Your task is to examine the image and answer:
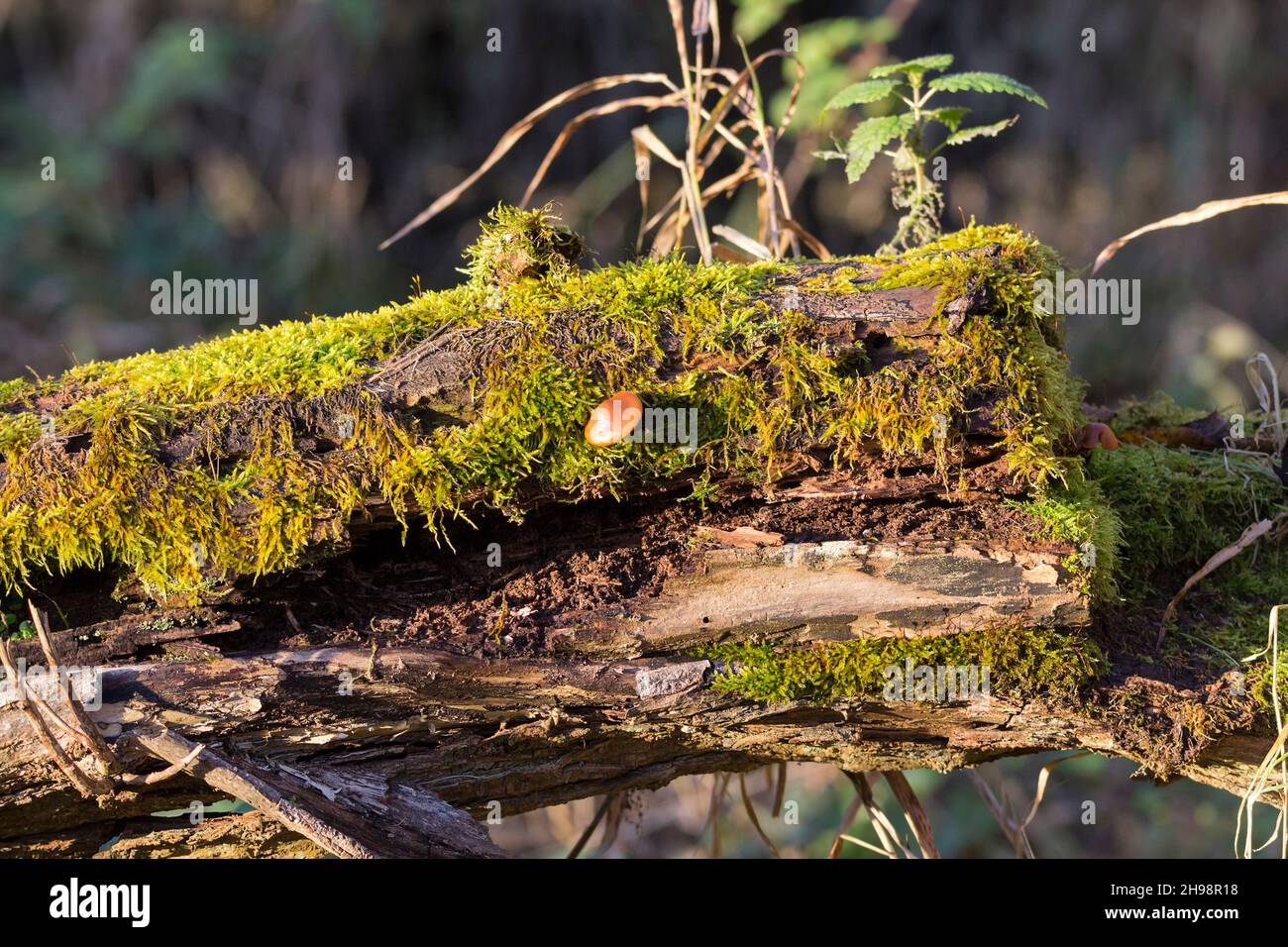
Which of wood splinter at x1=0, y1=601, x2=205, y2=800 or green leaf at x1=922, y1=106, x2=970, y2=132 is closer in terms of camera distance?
wood splinter at x1=0, y1=601, x2=205, y2=800

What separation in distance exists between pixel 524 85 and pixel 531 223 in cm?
353

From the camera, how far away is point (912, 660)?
1.83m

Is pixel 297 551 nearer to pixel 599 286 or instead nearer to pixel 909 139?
pixel 599 286

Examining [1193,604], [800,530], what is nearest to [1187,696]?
[1193,604]

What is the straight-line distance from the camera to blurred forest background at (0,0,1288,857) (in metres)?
4.86

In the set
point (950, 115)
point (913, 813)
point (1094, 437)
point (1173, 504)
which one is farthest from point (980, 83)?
point (913, 813)

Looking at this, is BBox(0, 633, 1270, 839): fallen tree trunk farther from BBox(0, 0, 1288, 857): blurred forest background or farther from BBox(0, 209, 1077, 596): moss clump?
BBox(0, 0, 1288, 857): blurred forest background

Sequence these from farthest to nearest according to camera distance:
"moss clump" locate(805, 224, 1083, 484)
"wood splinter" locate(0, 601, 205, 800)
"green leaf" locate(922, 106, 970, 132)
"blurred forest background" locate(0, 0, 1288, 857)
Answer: "blurred forest background" locate(0, 0, 1288, 857)
"green leaf" locate(922, 106, 970, 132)
"moss clump" locate(805, 224, 1083, 484)
"wood splinter" locate(0, 601, 205, 800)

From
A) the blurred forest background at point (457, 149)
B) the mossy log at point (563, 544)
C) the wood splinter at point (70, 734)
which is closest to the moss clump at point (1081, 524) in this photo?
the mossy log at point (563, 544)

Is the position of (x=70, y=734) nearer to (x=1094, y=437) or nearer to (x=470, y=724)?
(x=470, y=724)

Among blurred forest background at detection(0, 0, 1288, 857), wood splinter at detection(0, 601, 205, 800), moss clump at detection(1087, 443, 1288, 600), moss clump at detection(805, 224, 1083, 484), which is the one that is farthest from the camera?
blurred forest background at detection(0, 0, 1288, 857)

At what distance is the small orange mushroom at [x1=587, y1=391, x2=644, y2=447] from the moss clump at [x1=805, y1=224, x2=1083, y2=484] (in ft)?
1.26

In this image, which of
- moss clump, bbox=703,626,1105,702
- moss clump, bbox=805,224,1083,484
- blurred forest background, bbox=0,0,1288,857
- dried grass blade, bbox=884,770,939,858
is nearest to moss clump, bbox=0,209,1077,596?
moss clump, bbox=805,224,1083,484

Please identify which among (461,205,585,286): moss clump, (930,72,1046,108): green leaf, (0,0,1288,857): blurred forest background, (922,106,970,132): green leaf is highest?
(0,0,1288,857): blurred forest background
